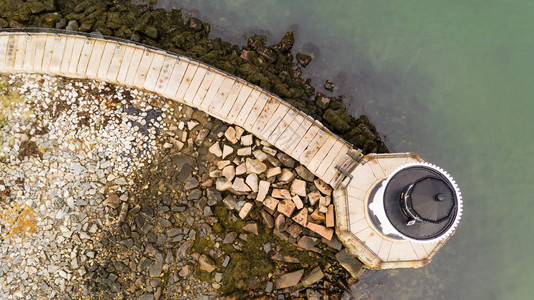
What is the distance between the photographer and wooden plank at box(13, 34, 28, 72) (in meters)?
9.70

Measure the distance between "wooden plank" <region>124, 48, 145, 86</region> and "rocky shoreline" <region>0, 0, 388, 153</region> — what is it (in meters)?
1.00

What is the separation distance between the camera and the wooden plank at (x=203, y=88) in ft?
31.2

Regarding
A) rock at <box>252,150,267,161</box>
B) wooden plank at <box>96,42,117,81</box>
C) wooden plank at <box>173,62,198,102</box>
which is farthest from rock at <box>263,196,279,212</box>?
wooden plank at <box>96,42,117,81</box>

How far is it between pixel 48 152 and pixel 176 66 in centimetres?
470

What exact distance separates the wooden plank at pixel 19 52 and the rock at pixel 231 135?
6582mm

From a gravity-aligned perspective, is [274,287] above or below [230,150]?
below

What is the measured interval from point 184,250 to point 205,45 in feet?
22.0

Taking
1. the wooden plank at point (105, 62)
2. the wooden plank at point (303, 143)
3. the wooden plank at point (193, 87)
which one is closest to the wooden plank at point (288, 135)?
the wooden plank at point (303, 143)

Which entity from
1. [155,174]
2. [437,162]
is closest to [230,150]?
[155,174]

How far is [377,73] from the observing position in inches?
442

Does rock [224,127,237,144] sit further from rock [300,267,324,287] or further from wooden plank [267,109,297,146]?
rock [300,267,324,287]

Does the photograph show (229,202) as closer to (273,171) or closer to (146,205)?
(273,171)

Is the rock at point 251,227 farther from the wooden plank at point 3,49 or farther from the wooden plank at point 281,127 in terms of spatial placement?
the wooden plank at point 3,49

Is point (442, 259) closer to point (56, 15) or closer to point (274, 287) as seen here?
point (274, 287)
